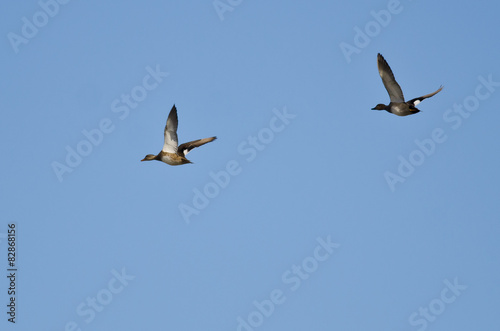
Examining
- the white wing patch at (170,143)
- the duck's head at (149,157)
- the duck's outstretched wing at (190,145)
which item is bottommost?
the duck's outstretched wing at (190,145)

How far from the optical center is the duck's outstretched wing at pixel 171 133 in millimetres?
33531

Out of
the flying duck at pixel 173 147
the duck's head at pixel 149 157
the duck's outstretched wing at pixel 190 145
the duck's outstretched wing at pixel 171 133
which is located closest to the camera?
the duck's outstretched wing at pixel 171 133

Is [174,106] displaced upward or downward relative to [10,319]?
upward

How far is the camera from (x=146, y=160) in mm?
34781

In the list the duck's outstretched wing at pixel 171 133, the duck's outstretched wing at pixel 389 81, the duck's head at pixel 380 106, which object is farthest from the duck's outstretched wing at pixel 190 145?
the duck's outstretched wing at pixel 389 81

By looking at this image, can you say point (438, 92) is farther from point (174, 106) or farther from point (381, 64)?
point (174, 106)

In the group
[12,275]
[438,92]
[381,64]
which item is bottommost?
[438,92]

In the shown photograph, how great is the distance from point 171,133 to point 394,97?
9.20 meters

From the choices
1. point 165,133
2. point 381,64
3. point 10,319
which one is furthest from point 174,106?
point 10,319

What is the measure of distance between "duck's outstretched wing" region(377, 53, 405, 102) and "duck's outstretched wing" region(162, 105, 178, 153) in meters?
8.28

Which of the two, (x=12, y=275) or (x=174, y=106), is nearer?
(x=174, y=106)

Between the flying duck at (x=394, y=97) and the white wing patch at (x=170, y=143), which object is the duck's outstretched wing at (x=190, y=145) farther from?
the flying duck at (x=394, y=97)

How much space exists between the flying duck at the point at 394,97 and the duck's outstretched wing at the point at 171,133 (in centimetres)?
832

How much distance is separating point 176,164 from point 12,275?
27.5ft
